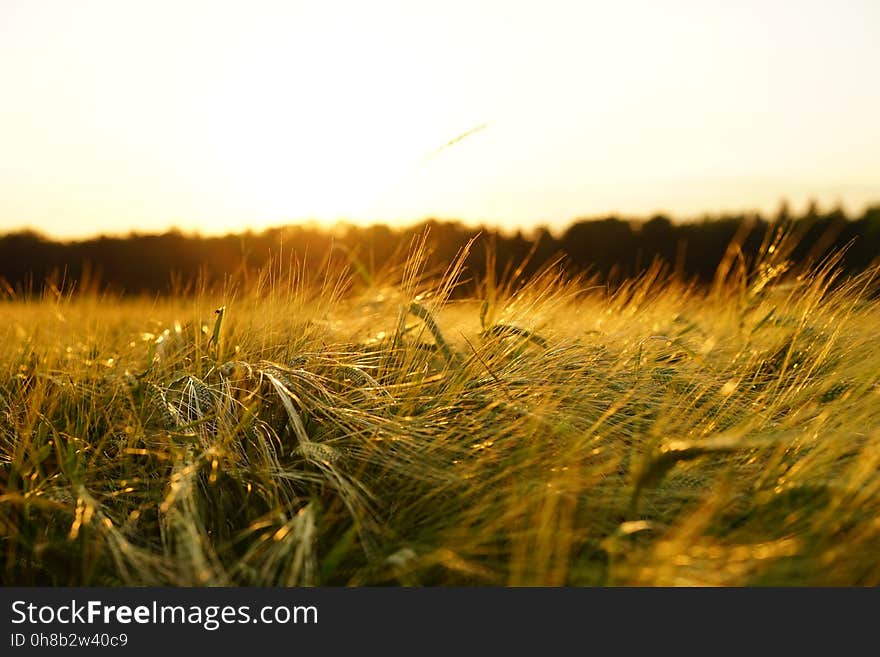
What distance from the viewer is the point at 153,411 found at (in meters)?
1.82

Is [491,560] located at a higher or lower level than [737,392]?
lower

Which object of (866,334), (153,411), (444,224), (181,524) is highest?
(444,224)

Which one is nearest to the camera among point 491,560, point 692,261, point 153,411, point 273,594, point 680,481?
point 273,594

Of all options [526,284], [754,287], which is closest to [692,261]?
[754,287]

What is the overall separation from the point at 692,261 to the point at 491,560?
801cm

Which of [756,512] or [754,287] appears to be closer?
[756,512]

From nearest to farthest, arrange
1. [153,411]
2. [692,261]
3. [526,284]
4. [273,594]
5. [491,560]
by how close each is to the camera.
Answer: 1. [273,594]
2. [491,560]
3. [153,411]
4. [526,284]
5. [692,261]

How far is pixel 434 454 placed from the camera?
65.7 inches

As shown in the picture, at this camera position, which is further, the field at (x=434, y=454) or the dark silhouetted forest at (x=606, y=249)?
the dark silhouetted forest at (x=606, y=249)

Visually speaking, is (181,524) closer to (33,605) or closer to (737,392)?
(33,605)

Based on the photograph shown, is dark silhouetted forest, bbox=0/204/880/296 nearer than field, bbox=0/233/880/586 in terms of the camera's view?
No

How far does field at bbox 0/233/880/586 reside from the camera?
4.33 ft

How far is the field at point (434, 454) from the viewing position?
1318 mm

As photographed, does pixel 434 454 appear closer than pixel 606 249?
Yes
